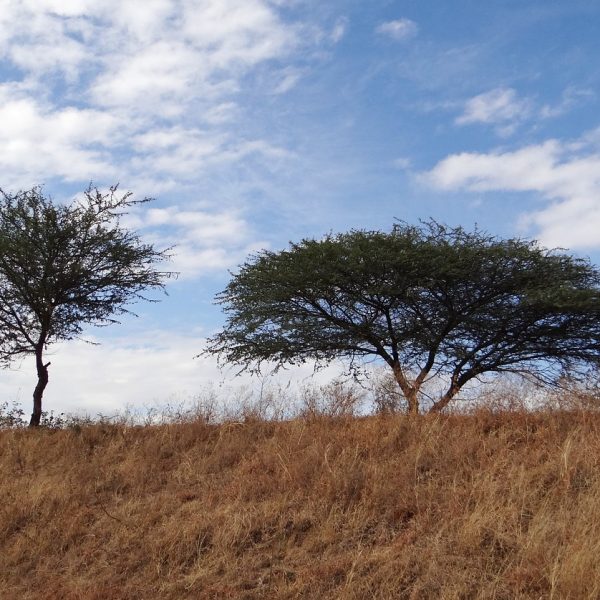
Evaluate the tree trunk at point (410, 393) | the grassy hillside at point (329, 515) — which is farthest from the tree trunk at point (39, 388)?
the tree trunk at point (410, 393)

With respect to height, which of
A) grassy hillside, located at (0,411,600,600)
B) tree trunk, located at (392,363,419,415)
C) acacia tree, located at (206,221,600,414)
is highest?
acacia tree, located at (206,221,600,414)

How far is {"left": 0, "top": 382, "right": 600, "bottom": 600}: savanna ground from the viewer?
229 inches

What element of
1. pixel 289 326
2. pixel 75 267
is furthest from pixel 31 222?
pixel 289 326

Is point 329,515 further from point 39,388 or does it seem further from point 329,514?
point 39,388

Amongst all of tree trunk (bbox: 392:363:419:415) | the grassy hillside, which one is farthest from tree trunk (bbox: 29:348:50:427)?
tree trunk (bbox: 392:363:419:415)

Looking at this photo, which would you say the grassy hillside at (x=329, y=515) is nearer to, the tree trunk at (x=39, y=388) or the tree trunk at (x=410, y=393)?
the tree trunk at (x=410, y=393)

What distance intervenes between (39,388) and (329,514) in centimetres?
1084

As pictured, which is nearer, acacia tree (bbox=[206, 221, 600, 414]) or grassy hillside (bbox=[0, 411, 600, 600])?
grassy hillside (bbox=[0, 411, 600, 600])

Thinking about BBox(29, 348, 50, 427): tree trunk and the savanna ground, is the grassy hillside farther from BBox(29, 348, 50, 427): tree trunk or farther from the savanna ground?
BBox(29, 348, 50, 427): tree trunk

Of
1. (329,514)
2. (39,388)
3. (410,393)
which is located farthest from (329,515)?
(39,388)

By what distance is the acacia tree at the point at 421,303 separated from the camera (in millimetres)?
17859

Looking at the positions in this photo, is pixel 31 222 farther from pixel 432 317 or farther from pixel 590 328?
pixel 590 328

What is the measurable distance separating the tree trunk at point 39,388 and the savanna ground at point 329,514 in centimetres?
546

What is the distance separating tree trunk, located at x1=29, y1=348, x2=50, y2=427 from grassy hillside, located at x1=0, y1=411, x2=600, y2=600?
5449mm
